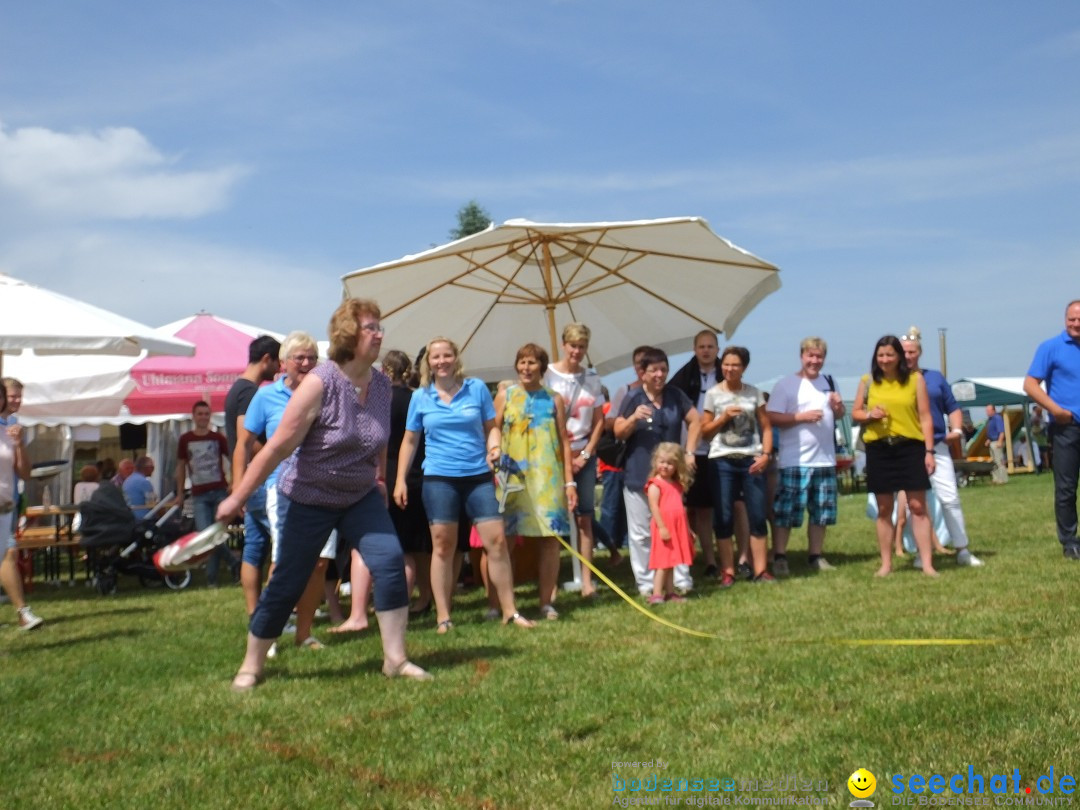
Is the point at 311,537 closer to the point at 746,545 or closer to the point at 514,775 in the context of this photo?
the point at 514,775

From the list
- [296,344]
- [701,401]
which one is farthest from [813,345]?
[296,344]

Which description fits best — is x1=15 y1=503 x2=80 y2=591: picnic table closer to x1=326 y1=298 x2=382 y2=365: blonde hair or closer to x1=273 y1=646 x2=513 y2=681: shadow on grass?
x1=273 y1=646 x2=513 y2=681: shadow on grass

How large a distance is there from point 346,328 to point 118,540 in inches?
289

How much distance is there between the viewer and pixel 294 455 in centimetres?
570

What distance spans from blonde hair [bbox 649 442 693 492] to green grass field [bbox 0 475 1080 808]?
101 cm

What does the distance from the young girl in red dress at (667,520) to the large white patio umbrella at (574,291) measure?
184cm

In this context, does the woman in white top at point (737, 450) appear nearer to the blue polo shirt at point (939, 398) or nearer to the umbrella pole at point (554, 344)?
the umbrella pole at point (554, 344)

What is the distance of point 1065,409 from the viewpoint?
884cm

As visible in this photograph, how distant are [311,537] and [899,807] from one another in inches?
131

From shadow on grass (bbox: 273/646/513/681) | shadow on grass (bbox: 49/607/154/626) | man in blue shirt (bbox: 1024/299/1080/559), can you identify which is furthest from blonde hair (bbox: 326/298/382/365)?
man in blue shirt (bbox: 1024/299/1080/559)

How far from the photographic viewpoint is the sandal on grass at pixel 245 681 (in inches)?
220

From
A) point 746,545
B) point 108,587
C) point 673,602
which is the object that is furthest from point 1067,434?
point 108,587

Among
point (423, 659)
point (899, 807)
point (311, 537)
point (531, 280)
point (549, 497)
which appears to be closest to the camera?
point (899, 807)

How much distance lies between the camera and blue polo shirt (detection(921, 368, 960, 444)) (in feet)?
31.8
